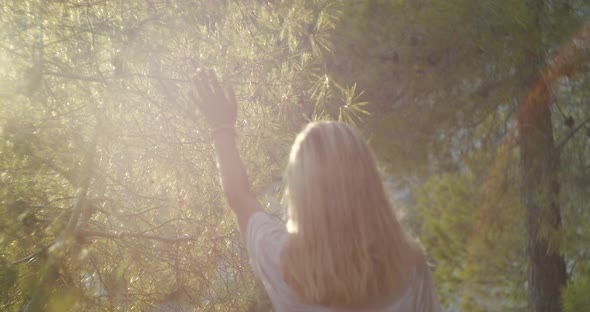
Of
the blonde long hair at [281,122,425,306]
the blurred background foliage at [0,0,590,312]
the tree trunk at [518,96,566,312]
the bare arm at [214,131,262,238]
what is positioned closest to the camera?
the blonde long hair at [281,122,425,306]

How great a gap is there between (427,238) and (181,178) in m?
3.69

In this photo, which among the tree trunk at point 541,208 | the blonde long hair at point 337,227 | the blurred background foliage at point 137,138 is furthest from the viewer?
the tree trunk at point 541,208

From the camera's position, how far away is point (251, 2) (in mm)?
2680

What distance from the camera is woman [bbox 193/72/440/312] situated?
1.19 metres

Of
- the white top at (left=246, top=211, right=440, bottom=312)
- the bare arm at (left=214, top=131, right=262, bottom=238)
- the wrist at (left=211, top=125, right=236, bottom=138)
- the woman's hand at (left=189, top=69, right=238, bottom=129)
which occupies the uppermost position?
the woman's hand at (left=189, top=69, right=238, bottom=129)

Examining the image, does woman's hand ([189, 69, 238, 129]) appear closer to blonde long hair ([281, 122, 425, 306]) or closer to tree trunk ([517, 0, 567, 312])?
blonde long hair ([281, 122, 425, 306])

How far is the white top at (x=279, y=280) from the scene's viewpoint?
1.23 m

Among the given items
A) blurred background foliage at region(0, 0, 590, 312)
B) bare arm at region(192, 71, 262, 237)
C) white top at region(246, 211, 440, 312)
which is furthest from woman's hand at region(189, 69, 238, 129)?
blurred background foliage at region(0, 0, 590, 312)

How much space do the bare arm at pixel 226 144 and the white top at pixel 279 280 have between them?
0.20 feet

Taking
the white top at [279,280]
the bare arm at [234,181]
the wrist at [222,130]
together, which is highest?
the wrist at [222,130]

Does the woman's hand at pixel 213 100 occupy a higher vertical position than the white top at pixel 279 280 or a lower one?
higher

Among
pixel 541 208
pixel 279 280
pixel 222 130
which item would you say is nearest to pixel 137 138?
pixel 222 130

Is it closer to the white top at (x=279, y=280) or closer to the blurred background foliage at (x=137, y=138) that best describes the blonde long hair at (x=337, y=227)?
the white top at (x=279, y=280)

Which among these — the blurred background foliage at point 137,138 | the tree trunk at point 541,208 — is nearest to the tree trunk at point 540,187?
the tree trunk at point 541,208
